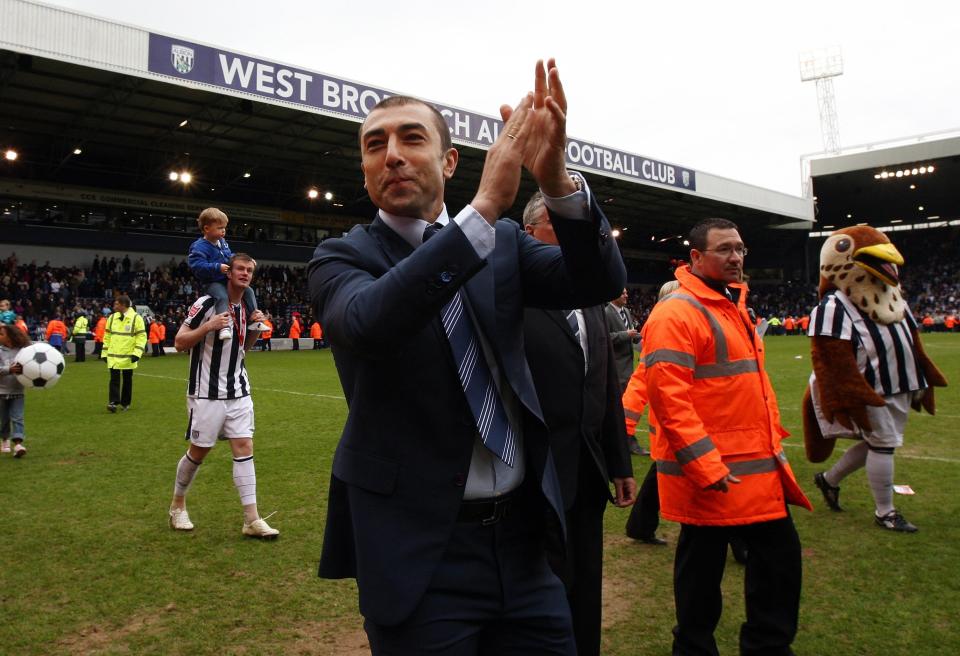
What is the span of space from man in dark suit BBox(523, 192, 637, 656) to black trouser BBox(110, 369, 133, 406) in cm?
998

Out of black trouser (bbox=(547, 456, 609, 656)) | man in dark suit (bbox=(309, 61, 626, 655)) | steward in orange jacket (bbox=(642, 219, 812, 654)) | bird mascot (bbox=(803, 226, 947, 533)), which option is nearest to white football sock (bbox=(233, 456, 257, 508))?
black trouser (bbox=(547, 456, 609, 656))

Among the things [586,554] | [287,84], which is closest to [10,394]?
[586,554]

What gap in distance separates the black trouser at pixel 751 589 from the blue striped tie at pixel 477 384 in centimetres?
194

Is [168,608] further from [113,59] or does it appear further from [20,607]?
Answer: [113,59]

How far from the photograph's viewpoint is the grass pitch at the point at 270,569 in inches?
134

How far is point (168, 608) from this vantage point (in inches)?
147

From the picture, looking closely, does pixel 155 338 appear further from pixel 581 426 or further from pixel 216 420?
pixel 581 426

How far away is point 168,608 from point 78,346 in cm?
2228

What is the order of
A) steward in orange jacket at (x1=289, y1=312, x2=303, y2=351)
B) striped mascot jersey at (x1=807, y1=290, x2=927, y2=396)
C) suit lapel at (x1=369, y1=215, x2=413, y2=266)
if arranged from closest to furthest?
suit lapel at (x1=369, y1=215, x2=413, y2=266)
striped mascot jersey at (x1=807, y1=290, x2=927, y2=396)
steward in orange jacket at (x1=289, y1=312, x2=303, y2=351)

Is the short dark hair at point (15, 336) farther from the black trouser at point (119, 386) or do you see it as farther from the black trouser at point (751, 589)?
the black trouser at point (751, 589)

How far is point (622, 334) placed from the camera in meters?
7.04

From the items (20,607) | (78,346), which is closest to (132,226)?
(78,346)

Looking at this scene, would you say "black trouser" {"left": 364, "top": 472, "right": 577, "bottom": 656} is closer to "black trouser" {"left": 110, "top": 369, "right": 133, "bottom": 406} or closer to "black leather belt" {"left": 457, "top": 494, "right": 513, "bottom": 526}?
"black leather belt" {"left": 457, "top": 494, "right": 513, "bottom": 526}

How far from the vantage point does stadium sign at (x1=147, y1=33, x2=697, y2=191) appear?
58.3 ft
